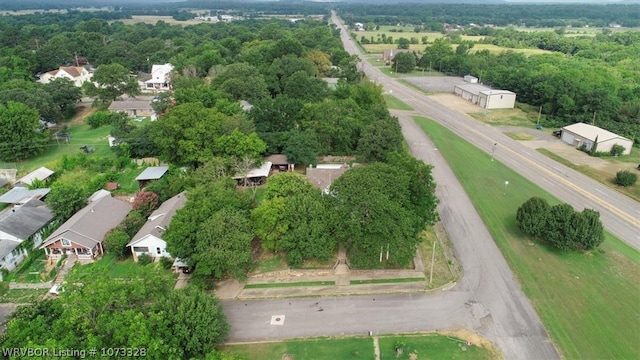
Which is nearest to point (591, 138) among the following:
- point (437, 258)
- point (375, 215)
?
point (437, 258)

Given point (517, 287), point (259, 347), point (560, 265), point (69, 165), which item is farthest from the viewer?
point (69, 165)

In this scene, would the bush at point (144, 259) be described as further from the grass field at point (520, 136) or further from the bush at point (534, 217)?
the grass field at point (520, 136)

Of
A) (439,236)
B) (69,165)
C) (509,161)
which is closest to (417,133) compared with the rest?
(509,161)

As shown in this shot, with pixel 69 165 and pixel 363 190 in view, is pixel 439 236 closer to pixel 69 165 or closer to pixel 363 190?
pixel 363 190

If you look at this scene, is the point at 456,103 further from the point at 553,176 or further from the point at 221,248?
the point at 221,248

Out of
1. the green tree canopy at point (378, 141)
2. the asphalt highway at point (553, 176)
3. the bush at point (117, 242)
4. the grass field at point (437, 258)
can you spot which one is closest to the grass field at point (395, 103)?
the asphalt highway at point (553, 176)

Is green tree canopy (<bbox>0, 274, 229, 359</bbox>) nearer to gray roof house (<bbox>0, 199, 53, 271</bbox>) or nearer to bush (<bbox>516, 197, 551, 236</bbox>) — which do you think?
gray roof house (<bbox>0, 199, 53, 271</bbox>)

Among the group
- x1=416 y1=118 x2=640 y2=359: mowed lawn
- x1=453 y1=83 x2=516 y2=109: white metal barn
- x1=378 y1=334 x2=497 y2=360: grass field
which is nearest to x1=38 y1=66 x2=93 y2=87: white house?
x1=453 y1=83 x2=516 y2=109: white metal barn
